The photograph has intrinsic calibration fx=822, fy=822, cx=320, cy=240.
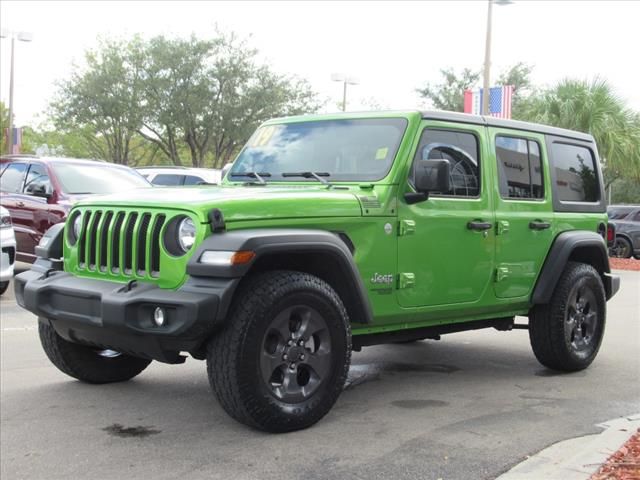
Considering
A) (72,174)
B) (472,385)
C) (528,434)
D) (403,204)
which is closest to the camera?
(528,434)

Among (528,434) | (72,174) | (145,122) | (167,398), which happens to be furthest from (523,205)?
(145,122)

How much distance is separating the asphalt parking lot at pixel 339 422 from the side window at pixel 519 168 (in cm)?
146

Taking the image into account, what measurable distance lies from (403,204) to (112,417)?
2260 mm

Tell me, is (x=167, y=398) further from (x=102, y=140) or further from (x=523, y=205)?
(x=102, y=140)

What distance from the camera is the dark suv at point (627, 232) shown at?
2253cm

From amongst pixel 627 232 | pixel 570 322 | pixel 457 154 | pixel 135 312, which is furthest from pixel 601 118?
pixel 135 312

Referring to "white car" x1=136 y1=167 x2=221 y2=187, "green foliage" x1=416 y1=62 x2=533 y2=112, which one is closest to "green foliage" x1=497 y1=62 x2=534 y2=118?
"green foliage" x1=416 y1=62 x2=533 y2=112

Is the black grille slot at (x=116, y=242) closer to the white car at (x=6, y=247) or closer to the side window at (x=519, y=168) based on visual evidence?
the side window at (x=519, y=168)

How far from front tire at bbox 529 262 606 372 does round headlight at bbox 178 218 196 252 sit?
324 centimetres

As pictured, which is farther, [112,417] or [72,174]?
[72,174]

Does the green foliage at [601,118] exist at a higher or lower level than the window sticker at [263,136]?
higher

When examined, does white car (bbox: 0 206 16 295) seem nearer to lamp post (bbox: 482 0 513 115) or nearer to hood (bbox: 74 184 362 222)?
hood (bbox: 74 184 362 222)

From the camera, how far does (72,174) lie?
37.4 feet

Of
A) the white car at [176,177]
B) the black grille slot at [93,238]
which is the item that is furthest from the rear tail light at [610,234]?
the white car at [176,177]
